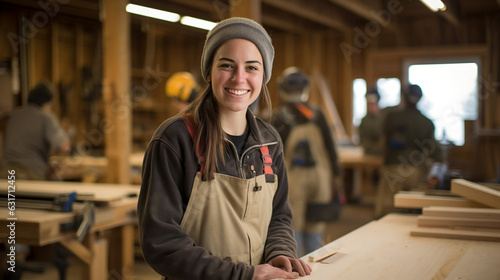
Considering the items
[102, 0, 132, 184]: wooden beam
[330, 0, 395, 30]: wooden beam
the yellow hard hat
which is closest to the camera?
[102, 0, 132, 184]: wooden beam

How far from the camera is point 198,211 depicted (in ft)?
5.65

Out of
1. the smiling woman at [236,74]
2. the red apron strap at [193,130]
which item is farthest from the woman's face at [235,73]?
the red apron strap at [193,130]

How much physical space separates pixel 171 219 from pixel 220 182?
8.1 inches

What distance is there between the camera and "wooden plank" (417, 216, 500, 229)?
2305mm

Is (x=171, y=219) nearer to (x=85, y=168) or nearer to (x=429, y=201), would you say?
(x=429, y=201)

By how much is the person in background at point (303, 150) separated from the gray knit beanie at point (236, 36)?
266cm

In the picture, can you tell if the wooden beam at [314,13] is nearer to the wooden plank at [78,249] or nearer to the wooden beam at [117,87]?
the wooden beam at [117,87]

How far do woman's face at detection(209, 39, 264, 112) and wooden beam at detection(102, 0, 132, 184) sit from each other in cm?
305

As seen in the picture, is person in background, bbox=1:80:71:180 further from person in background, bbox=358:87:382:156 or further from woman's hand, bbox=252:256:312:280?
person in background, bbox=358:87:382:156

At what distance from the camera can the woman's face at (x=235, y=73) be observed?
1774 mm

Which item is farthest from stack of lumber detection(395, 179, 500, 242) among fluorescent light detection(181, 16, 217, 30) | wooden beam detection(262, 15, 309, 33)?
wooden beam detection(262, 15, 309, 33)

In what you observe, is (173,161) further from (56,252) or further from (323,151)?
(56,252)

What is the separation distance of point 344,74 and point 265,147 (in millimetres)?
9810

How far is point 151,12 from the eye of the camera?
5.02 meters
